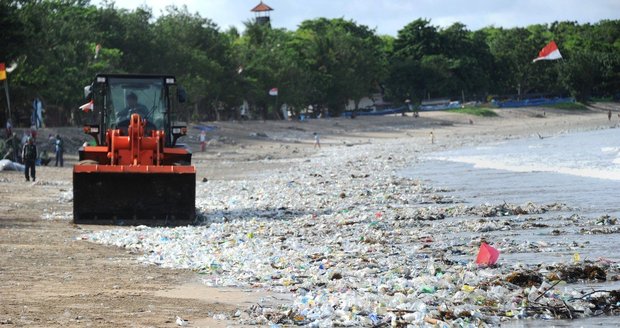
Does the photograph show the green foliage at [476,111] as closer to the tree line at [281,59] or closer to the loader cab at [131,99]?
the tree line at [281,59]

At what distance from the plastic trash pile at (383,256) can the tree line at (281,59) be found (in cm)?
2498

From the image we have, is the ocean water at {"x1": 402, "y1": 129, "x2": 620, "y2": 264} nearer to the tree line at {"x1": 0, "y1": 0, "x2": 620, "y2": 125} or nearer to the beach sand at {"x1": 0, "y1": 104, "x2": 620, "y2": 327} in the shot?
the beach sand at {"x1": 0, "y1": 104, "x2": 620, "y2": 327}

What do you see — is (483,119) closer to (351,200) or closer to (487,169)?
(487,169)

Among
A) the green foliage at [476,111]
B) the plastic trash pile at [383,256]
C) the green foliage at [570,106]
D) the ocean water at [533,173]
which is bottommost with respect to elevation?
the ocean water at [533,173]

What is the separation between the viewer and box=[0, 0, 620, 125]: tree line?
52469 mm

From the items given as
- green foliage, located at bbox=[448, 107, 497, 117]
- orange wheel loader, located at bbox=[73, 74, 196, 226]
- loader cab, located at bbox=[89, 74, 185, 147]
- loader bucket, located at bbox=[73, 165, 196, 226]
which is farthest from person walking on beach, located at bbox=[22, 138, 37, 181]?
green foliage, located at bbox=[448, 107, 497, 117]

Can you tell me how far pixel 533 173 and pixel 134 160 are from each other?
17.1 m

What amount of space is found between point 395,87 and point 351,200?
88.0 meters

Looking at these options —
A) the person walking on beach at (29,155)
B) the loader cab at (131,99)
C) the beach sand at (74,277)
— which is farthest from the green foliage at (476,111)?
the loader cab at (131,99)

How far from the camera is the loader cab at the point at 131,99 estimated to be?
69.0 ft

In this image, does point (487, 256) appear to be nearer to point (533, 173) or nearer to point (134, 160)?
point (134, 160)

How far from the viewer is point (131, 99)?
21234mm

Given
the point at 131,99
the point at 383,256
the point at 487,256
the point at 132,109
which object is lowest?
the point at 383,256

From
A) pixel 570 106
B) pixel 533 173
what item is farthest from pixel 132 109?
pixel 570 106
